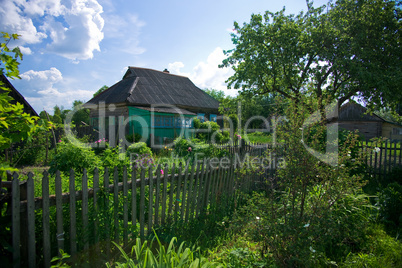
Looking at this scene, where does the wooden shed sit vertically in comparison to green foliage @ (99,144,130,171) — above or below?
above

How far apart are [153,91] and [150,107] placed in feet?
7.77

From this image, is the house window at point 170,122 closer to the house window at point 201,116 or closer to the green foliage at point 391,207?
the house window at point 201,116

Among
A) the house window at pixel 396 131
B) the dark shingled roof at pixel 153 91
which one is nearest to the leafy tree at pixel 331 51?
the dark shingled roof at pixel 153 91

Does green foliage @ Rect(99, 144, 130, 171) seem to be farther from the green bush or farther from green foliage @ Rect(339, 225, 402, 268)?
green foliage @ Rect(339, 225, 402, 268)

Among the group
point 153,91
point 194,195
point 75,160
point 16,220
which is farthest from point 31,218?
point 153,91

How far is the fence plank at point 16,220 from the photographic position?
6.93 ft

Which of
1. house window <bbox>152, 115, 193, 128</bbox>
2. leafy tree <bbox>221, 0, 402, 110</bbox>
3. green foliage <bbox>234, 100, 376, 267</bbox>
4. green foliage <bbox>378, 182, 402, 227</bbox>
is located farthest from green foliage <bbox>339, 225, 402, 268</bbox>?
house window <bbox>152, 115, 193, 128</bbox>

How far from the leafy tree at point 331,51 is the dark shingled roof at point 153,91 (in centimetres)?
573

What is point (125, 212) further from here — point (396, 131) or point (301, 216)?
point (396, 131)

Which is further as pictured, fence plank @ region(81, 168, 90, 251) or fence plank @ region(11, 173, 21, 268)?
fence plank @ region(81, 168, 90, 251)

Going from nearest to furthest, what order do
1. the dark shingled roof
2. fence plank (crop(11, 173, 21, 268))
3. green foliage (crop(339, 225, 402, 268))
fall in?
fence plank (crop(11, 173, 21, 268)) → green foliage (crop(339, 225, 402, 268)) → the dark shingled roof

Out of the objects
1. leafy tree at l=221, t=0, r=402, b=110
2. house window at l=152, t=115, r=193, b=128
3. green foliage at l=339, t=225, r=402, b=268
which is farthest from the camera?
house window at l=152, t=115, r=193, b=128

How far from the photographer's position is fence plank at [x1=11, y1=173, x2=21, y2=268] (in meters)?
2.11

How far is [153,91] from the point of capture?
707 inches
